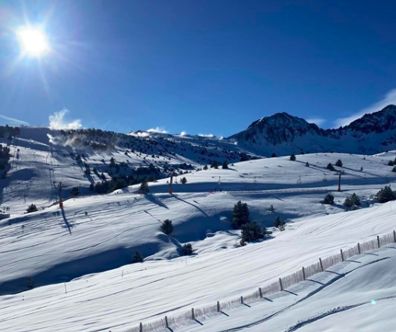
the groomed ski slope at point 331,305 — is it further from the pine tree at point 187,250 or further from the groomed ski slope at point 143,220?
the groomed ski slope at point 143,220

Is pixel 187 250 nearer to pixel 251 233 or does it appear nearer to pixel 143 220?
pixel 251 233

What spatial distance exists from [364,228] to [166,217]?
29209mm

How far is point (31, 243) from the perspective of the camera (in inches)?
2009

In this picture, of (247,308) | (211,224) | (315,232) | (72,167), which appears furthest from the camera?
(72,167)

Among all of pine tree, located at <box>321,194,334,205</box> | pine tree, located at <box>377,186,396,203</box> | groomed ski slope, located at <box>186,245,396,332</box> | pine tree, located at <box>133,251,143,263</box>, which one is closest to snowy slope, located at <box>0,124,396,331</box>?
groomed ski slope, located at <box>186,245,396,332</box>

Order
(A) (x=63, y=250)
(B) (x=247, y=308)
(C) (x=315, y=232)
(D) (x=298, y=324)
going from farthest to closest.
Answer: (A) (x=63, y=250), (C) (x=315, y=232), (B) (x=247, y=308), (D) (x=298, y=324)

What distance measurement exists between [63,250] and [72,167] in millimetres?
117324

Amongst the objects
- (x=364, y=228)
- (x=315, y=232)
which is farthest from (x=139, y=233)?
(x=364, y=228)

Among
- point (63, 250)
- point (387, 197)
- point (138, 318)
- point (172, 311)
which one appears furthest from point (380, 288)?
point (387, 197)

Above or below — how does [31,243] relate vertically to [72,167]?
below

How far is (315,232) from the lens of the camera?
1655 inches

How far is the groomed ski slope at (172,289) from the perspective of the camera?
20.5 metres

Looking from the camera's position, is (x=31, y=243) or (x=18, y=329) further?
(x=31, y=243)

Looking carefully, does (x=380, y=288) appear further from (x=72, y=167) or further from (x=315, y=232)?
(x=72, y=167)
